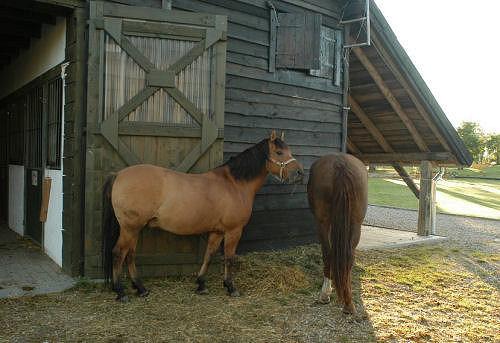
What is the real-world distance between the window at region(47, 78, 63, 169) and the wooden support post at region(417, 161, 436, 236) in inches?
268

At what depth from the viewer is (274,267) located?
17.6ft

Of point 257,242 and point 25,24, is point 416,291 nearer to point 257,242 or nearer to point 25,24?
point 257,242

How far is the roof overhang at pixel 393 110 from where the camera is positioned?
739cm

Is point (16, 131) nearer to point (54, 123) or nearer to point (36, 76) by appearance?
point (36, 76)

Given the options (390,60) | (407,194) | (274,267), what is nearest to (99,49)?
(274,267)

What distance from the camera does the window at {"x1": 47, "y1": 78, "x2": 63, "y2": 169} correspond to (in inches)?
218

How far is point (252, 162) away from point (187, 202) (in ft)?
2.98

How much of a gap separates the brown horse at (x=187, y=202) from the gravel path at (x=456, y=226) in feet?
17.9

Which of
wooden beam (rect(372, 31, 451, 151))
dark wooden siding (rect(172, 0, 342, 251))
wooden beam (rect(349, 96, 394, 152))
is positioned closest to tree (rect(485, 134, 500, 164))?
wooden beam (rect(349, 96, 394, 152))

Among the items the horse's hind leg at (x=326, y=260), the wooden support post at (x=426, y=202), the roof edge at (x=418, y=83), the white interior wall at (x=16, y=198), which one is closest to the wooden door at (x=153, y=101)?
the horse's hind leg at (x=326, y=260)

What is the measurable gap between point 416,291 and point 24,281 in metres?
4.41

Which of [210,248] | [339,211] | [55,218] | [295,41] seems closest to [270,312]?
[210,248]

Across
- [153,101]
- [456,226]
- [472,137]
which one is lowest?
[456,226]

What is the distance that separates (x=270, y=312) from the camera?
4102mm
